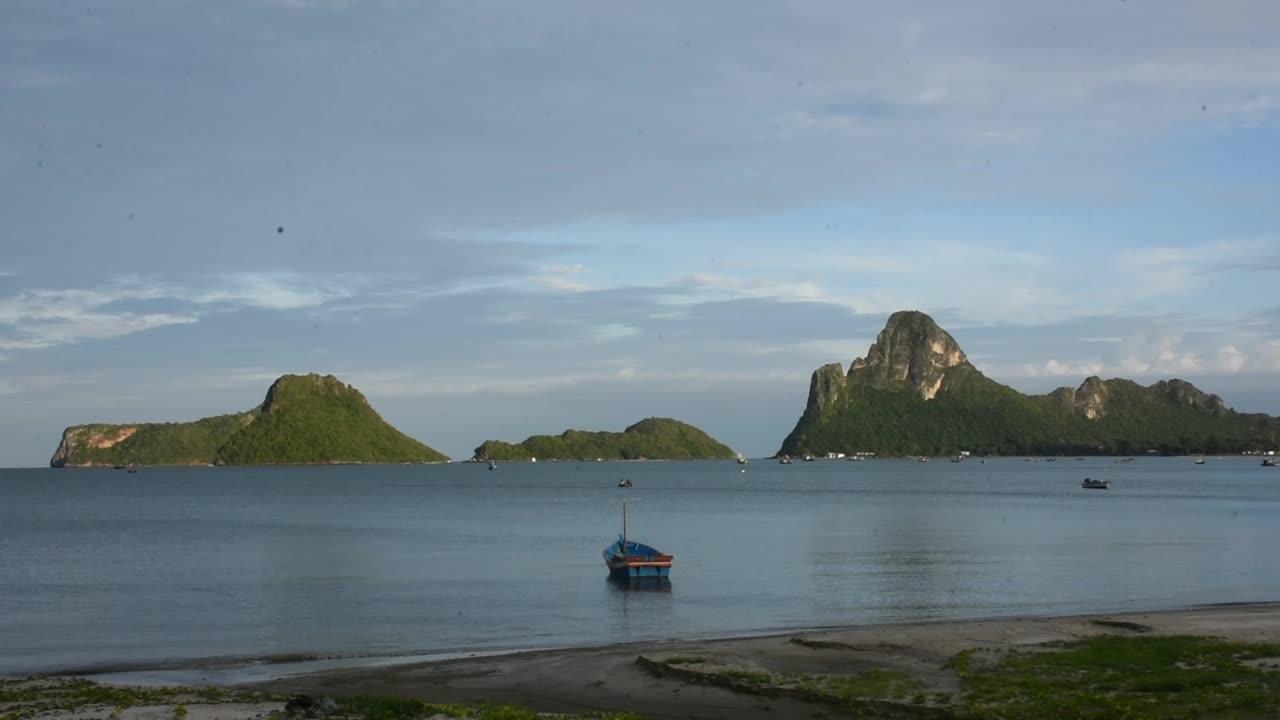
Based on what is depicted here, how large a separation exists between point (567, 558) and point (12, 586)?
30116 millimetres

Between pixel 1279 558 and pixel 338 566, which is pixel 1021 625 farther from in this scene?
pixel 338 566

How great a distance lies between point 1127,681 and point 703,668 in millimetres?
9939

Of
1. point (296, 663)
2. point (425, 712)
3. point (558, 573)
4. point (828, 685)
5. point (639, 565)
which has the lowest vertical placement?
point (296, 663)

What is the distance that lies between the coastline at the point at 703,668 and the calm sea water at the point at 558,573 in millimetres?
4986

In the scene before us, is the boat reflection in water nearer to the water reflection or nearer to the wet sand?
the water reflection

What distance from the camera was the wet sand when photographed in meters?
27.0

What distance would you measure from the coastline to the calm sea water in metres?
4.99

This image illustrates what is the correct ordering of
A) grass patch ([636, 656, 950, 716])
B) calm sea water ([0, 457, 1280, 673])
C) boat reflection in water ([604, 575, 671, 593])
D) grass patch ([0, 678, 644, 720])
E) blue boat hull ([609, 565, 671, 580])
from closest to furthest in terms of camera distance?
grass patch ([0, 678, 644, 720]) → grass patch ([636, 656, 950, 716]) → calm sea water ([0, 457, 1280, 673]) → boat reflection in water ([604, 575, 671, 593]) → blue boat hull ([609, 565, 671, 580])

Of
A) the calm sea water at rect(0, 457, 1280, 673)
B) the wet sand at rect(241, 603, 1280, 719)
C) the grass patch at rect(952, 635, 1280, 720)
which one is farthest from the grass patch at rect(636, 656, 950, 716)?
the calm sea water at rect(0, 457, 1280, 673)

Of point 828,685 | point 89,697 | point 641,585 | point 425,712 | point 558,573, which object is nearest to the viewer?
point 425,712

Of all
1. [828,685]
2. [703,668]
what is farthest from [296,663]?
[828,685]

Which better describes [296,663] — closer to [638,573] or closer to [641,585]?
[641,585]

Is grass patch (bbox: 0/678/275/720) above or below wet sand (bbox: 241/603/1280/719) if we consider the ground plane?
above

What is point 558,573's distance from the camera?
63844 mm
